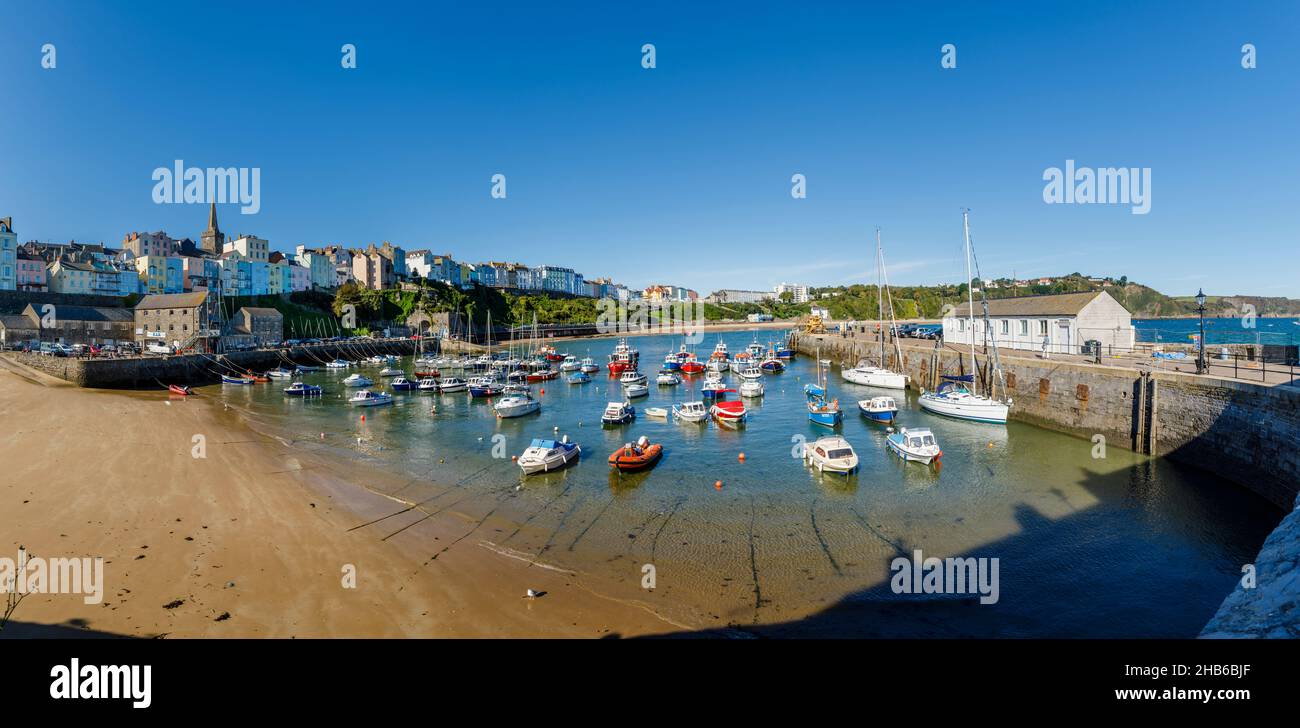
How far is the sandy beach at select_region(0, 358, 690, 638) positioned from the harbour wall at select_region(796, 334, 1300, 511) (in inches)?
846

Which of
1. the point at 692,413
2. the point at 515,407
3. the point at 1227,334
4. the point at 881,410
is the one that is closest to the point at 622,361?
the point at 515,407

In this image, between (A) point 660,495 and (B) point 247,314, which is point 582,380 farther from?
(B) point 247,314

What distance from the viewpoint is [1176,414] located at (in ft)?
78.9

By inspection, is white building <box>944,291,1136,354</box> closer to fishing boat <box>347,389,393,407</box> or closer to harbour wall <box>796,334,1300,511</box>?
harbour wall <box>796,334,1300,511</box>

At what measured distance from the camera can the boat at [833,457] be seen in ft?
75.5

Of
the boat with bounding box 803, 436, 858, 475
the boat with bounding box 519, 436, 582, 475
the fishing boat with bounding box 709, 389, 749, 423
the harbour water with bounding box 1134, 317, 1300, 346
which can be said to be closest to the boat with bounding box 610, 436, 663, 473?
the boat with bounding box 519, 436, 582, 475

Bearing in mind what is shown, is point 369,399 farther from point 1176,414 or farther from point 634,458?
point 1176,414

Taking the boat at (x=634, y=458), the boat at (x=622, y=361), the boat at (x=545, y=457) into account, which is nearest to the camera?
the boat at (x=545, y=457)

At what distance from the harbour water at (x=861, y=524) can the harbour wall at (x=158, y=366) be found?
3213 centimetres

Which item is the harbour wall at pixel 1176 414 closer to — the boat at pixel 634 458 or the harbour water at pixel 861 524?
the harbour water at pixel 861 524

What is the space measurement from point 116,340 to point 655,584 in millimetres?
92506

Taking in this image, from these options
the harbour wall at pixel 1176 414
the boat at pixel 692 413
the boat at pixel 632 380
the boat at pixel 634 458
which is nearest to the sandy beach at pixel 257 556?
the boat at pixel 634 458
